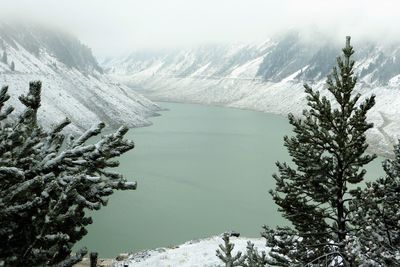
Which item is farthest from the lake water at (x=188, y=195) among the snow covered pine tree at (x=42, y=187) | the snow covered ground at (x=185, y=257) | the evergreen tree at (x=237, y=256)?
the snow covered pine tree at (x=42, y=187)

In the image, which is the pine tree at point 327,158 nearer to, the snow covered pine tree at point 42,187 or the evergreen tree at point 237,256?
the evergreen tree at point 237,256

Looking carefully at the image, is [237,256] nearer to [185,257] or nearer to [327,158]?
[327,158]

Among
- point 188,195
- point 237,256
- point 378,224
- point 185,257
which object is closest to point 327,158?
point 378,224

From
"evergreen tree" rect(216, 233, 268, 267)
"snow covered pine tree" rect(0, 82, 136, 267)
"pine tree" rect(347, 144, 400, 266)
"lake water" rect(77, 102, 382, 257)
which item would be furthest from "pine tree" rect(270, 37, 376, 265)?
"lake water" rect(77, 102, 382, 257)

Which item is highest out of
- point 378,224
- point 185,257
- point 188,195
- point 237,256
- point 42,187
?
point 188,195

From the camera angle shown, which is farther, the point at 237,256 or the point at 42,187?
the point at 237,256

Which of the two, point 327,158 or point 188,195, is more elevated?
point 188,195

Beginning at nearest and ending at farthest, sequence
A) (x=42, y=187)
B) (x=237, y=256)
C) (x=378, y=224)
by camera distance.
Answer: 1. (x=42, y=187)
2. (x=237, y=256)
3. (x=378, y=224)
